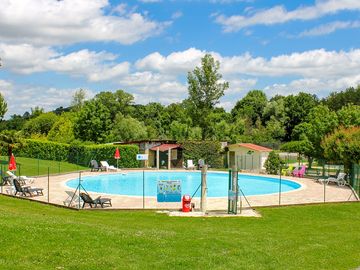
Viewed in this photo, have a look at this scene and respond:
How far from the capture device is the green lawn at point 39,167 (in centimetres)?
3603

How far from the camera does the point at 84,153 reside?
4359cm

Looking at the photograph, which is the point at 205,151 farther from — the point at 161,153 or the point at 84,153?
the point at 84,153

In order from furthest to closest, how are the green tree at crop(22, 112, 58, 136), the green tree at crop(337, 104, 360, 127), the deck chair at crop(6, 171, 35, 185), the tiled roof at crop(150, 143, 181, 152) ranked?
the green tree at crop(22, 112, 58, 136) < the tiled roof at crop(150, 143, 181, 152) < the green tree at crop(337, 104, 360, 127) < the deck chair at crop(6, 171, 35, 185)

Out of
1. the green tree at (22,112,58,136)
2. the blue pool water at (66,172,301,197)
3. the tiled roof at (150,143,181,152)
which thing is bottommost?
the blue pool water at (66,172,301,197)

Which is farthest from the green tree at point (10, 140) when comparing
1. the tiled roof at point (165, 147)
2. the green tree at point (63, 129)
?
the green tree at point (63, 129)

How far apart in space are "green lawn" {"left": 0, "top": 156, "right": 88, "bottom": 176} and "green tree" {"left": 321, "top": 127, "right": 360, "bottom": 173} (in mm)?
20197

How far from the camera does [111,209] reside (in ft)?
63.1

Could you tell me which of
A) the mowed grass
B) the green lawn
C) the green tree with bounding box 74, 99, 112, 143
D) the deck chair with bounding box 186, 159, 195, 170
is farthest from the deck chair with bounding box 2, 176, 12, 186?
the green tree with bounding box 74, 99, 112, 143

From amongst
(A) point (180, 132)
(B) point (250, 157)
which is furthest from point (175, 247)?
(A) point (180, 132)

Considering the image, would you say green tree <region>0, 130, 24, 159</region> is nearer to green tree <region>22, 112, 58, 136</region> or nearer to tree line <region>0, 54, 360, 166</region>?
tree line <region>0, 54, 360, 166</region>

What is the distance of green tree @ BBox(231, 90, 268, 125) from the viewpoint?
8419 cm

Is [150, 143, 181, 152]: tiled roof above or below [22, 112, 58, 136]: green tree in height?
below

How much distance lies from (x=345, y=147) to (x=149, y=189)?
1301 centimetres

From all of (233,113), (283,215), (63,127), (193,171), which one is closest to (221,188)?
(193,171)
